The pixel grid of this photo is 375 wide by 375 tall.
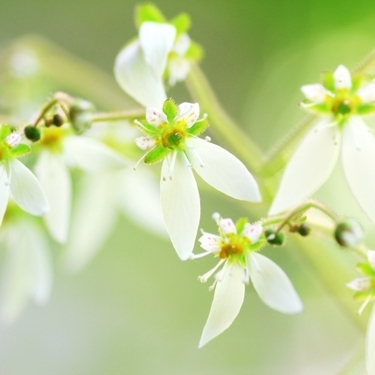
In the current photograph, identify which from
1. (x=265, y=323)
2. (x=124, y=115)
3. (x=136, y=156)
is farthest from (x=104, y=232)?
(x=265, y=323)

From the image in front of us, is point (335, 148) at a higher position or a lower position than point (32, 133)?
lower

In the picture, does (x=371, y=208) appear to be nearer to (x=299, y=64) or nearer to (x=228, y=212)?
(x=228, y=212)

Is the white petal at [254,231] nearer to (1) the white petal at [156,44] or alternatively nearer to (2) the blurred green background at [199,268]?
(1) the white petal at [156,44]

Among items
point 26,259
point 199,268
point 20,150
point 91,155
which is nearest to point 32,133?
point 20,150

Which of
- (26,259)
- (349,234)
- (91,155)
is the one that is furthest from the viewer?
(26,259)

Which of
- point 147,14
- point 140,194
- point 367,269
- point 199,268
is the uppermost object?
point 147,14

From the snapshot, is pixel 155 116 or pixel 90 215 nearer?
pixel 155 116

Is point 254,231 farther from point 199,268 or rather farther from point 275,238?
point 199,268
